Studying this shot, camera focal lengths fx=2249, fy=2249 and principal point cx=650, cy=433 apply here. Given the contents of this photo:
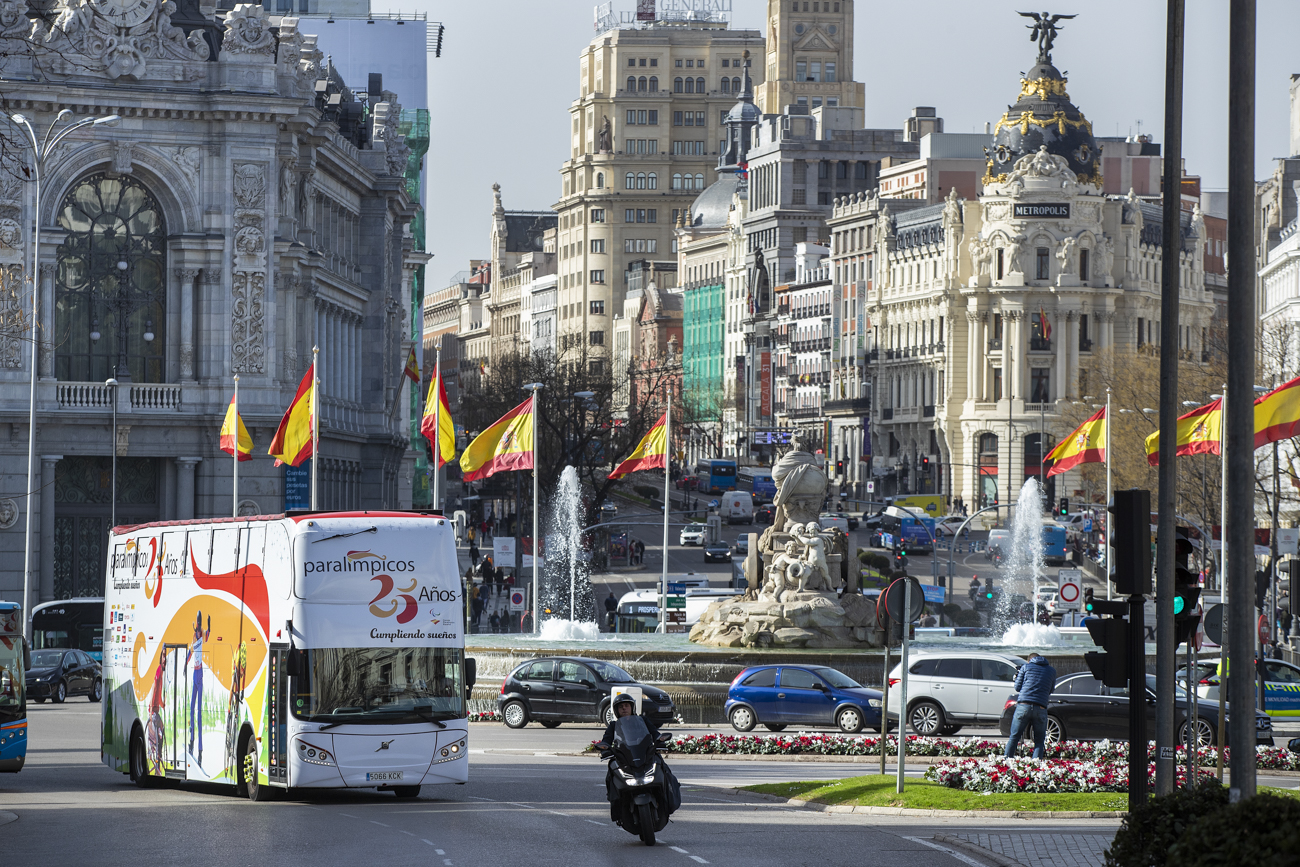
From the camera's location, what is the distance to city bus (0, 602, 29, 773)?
28344mm

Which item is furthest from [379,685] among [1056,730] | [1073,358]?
[1073,358]

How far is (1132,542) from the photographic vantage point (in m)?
17.6

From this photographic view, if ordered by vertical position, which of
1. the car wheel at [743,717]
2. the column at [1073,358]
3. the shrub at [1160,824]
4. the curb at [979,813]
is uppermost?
the column at [1073,358]

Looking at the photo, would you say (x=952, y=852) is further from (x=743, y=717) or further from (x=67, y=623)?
(x=67, y=623)

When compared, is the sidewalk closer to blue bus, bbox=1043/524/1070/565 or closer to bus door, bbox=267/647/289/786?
bus door, bbox=267/647/289/786

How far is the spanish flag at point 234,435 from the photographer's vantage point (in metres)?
58.9

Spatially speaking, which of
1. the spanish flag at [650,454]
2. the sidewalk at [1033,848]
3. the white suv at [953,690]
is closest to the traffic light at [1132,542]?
the sidewalk at [1033,848]

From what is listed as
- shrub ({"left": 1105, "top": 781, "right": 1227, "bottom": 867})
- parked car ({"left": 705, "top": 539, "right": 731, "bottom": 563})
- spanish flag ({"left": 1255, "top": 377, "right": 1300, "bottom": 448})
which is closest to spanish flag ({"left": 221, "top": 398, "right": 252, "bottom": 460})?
spanish flag ({"left": 1255, "top": 377, "right": 1300, "bottom": 448})

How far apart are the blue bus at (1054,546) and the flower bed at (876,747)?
6563 cm

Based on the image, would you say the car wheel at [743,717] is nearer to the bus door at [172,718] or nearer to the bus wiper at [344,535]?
the bus door at [172,718]

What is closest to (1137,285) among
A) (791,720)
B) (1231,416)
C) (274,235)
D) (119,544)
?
(274,235)

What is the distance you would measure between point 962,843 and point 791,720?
1641 cm

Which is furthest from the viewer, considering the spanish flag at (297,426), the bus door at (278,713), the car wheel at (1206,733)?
the spanish flag at (297,426)

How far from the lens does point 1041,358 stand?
14838 centimetres
